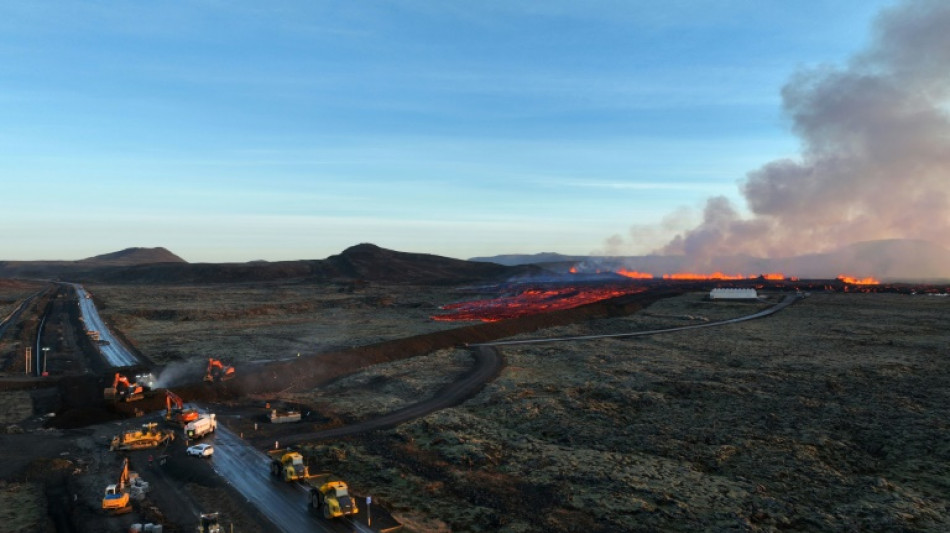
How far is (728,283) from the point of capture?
632ft

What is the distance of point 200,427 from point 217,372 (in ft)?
76.7

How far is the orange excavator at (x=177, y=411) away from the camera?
43.6m

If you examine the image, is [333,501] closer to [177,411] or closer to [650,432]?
[650,432]

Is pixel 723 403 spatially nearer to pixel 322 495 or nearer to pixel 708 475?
pixel 708 475

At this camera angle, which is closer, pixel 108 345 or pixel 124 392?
pixel 124 392

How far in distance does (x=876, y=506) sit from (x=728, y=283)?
580ft

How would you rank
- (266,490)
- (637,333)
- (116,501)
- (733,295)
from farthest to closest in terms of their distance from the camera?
1. (733,295)
2. (637,333)
3. (266,490)
4. (116,501)

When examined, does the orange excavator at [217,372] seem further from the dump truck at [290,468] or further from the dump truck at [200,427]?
the dump truck at [290,468]

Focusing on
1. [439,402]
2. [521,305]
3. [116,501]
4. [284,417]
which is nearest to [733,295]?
[521,305]

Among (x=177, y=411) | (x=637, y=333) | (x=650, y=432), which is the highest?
(x=637, y=333)


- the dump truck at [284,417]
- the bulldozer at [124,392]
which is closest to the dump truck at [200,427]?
the dump truck at [284,417]

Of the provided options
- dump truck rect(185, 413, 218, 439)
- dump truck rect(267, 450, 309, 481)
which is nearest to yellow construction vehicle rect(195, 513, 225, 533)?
dump truck rect(267, 450, 309, 481)

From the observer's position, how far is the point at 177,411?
47.8m

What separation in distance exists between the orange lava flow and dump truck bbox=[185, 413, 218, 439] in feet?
246
